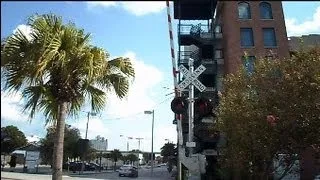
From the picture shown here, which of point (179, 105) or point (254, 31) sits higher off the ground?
point (254, 31)

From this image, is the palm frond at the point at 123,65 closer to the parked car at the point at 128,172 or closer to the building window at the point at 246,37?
the building window at the point at 246,37

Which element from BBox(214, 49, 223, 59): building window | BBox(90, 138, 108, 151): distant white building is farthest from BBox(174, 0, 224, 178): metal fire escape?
BBox(90, 138, 108, 151): distant white building

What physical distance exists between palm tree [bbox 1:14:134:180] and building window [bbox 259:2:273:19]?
1357 inches

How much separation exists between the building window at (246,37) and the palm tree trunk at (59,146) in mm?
33349

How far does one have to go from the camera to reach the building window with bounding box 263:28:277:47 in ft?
135

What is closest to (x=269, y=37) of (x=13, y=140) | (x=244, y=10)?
(x=244, y=10)

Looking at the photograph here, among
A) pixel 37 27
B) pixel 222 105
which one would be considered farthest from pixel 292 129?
pixel 37 27

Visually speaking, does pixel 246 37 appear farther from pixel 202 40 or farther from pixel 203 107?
pixel 203 107

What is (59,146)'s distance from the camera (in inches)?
384

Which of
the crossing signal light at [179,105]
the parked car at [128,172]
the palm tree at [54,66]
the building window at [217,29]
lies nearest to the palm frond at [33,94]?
the palm tree at [54,66]

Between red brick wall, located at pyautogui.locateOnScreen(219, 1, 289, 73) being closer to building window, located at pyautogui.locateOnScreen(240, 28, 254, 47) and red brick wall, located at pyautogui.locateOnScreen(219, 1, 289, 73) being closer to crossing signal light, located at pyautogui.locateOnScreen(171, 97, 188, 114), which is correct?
building window, located at pyautogui.locateOnScreen(240, 28, 254, 47)

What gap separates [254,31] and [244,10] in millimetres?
2827

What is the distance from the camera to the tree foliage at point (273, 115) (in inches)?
548

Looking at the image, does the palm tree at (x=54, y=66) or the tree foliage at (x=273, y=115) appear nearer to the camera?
the palm tree at (x=54, y=66)
